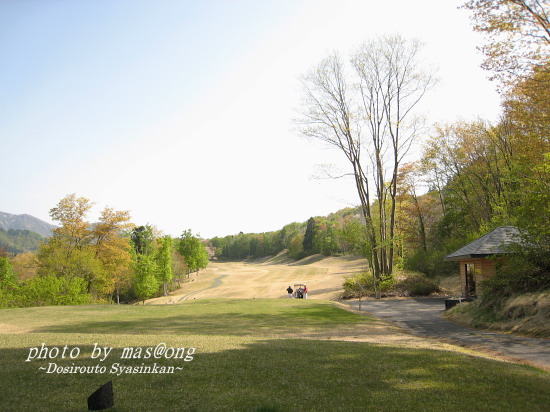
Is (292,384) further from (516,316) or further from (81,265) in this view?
(81,265)

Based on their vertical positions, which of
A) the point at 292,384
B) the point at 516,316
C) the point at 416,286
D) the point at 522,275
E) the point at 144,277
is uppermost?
the point at 522,275

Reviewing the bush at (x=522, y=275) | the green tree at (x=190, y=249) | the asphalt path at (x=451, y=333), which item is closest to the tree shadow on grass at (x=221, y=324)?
the asphalt path at (x=451, y=333)

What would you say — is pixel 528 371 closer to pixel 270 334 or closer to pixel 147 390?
pixel 147 390

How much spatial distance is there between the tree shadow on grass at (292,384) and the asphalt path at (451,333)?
3.08 metres

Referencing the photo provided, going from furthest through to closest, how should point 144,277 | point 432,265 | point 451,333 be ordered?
point 144,277 → point 432,265 → point 451,333

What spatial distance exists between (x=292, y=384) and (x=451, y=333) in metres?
10.4

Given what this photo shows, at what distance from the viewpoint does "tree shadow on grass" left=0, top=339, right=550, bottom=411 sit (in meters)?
5.16

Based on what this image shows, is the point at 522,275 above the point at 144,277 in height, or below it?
above

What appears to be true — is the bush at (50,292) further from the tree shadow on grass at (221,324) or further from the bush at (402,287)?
the bush at (402,287)

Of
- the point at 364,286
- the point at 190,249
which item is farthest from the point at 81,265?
the point at 190,249

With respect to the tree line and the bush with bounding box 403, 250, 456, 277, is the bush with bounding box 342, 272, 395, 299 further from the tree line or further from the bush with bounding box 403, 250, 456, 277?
the tree line

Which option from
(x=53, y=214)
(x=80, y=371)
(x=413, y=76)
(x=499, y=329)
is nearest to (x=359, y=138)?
(x=413, y=76)

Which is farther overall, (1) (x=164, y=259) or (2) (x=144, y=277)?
(1) (x=164, y=259)

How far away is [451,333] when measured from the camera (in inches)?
559
